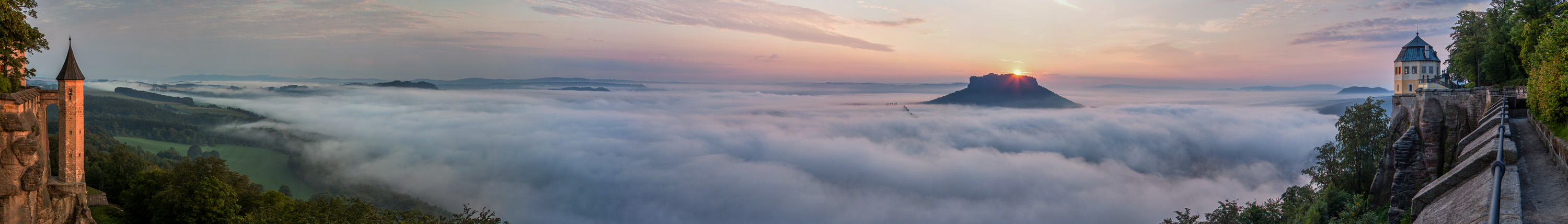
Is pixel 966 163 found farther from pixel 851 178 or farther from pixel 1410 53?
pixel 1410 53

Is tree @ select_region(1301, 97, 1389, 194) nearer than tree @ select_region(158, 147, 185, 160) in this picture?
Yes

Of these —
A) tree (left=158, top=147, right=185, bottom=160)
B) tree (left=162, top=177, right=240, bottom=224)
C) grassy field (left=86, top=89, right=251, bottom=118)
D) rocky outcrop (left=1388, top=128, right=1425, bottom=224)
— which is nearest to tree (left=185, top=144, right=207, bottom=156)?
tree (left=158, top=147, right=185, bottom=160)

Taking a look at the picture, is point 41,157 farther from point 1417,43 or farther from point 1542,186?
point 1417,43

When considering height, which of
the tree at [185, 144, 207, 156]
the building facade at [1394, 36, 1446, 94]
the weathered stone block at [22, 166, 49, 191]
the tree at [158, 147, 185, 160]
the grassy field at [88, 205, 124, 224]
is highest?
the building facade at [1394, 36, 1446, 94]

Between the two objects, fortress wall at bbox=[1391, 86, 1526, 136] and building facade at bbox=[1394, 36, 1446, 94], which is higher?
building facade at bbox=[1394, 36, 1446, 94]

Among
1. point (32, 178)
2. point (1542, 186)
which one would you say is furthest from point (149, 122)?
point (1542, 186)

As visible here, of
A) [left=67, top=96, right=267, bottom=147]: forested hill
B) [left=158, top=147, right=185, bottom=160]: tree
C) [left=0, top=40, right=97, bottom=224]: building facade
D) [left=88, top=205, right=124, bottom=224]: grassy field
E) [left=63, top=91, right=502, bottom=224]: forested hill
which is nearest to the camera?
[left=0, top=40, right=97, bottom=224]: building facade

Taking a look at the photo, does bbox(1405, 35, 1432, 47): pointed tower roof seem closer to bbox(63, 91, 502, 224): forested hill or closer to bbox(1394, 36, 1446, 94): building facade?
bbox(1394, 36, 1446, 94): building facade
